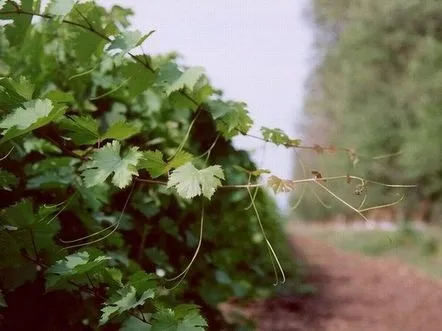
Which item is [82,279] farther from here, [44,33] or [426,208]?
[426,208]

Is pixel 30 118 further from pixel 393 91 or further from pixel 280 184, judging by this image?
pixel 393 91

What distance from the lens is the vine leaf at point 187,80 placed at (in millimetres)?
1761

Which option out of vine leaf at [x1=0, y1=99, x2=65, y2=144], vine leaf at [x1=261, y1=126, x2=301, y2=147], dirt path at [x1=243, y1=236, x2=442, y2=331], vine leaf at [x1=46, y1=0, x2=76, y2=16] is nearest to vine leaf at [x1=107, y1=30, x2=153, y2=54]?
vine leaf at [x1=46, y1=0, x2=76, y2=16]

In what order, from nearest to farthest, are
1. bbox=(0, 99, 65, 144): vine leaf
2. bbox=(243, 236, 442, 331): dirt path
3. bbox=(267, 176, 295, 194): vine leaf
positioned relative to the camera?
bbox=(0, 99, 65, 144): vine leaf → bbox=(267, 176, 295, 194): vine leaf → bbox=(243, 236, 442, 331): dirt path

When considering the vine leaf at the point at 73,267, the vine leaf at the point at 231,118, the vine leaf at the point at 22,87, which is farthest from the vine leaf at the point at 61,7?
the vine leaf at the point at 73,267

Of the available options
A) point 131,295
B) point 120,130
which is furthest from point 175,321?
point 120,130

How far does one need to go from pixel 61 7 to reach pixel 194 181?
648 millimetres

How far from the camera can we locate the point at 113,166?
1453 mm

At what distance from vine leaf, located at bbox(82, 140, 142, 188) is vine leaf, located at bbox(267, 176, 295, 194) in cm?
32

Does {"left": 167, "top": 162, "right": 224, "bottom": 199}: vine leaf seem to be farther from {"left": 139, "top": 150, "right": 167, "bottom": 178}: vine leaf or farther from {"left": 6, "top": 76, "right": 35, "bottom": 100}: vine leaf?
{"left": 6, "top": 76, "right": 35, "bottom": 100}: vine leaf

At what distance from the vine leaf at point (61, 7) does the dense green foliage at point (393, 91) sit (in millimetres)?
18336

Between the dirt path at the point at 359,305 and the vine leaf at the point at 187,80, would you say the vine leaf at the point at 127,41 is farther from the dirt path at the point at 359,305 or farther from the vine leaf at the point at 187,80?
the dirt path at the point at 359,305

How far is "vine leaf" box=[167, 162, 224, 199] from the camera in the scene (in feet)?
4.47

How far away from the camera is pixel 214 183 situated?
54.2 inches
